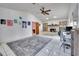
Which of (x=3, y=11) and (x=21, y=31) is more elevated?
(x=3, y=11)

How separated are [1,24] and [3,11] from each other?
34.4 inches

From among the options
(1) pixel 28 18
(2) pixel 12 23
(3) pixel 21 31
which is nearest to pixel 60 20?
(1) pixel 28 18

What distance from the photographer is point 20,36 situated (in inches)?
333

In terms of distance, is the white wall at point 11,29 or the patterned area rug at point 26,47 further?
the white wall at point 11,29

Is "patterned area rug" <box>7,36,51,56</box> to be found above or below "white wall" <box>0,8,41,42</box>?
below

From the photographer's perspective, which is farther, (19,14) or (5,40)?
(19,14)

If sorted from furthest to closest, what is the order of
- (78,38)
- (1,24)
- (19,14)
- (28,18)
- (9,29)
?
(28,18) → (19,14) → (9,29) → (1,24) → (78,38)

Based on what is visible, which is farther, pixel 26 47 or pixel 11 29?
pixel 11 29

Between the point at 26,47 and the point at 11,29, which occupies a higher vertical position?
the point at 11,29

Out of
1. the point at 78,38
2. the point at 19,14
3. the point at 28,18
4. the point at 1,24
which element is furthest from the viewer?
the point at 28,18

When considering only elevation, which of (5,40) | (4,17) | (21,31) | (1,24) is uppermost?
Answer: (4,17)

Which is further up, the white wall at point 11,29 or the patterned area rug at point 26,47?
the white wall at point 11,29

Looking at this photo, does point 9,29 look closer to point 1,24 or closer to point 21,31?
point 1,24

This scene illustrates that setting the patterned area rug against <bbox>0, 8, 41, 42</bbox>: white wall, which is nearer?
the patterned area rug
